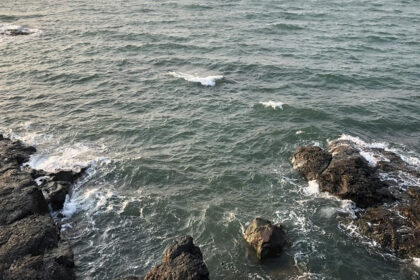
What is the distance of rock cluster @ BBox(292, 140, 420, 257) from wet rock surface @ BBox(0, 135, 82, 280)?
16201 mm

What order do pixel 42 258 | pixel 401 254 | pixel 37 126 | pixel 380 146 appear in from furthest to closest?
1. pixel 37 126
2. pixel 380 146
3. pixel 401 254
4. pixel 42 258

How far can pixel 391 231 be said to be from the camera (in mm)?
21875

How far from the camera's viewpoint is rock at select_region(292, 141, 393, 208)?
79.9 ft

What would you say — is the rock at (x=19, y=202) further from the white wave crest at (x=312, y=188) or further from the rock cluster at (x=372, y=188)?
the rock cluster at (x=372, y=188)

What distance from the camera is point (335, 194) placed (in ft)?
82.6

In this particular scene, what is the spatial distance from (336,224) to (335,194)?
8.16 ft

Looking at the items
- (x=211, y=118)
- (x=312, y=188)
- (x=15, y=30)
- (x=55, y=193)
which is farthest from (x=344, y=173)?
(x=15, y=30)

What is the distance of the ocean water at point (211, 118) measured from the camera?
2222 cm

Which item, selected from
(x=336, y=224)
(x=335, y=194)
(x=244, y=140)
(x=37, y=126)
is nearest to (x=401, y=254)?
(x=336, y=224)

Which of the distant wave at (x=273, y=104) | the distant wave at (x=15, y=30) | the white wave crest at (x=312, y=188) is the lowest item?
the white wave crest at (x=312, y=188)

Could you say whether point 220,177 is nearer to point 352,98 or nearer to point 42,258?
point 42,258

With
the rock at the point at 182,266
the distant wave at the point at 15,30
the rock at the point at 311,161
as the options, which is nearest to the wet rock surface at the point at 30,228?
the rock at the point at 182,266

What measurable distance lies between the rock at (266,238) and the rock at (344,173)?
574cm

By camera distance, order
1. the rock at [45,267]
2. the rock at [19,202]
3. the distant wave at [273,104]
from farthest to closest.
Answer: the distant wave at [273,104] → the rock at [19,202] → the rock at [45,267]
